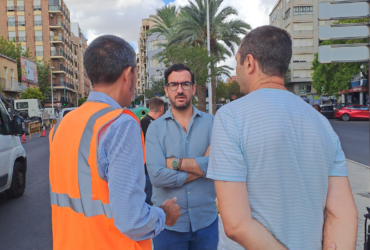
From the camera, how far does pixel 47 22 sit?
67.3 m

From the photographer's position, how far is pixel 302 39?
63438 millimetres

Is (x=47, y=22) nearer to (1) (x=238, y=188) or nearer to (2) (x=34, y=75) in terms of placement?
(2) (x=34, y=75)

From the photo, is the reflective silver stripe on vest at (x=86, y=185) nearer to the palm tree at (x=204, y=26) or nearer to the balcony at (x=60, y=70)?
the palm tree at (x=204, y=26)

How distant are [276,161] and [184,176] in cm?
125

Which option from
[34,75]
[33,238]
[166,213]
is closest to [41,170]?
[33,238]

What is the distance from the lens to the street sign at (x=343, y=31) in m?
5.46

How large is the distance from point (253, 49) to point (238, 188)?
0.65m

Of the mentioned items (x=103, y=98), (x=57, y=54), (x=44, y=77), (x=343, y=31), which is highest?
(x=57, y=54)

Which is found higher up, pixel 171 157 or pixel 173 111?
pixel 173 111

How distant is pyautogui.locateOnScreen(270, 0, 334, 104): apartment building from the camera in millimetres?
62156

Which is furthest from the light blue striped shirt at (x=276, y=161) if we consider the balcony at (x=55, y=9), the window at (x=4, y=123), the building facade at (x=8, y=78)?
the balcony at (x=55, y=9)

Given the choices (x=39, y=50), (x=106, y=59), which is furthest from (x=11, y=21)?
(x=106, y=59)

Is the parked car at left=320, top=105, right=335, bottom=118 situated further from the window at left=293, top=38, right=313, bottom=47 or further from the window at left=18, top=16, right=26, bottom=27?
the window at left=18, top=16, right=26, bottom=27

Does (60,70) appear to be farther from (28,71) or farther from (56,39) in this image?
(28,71)
